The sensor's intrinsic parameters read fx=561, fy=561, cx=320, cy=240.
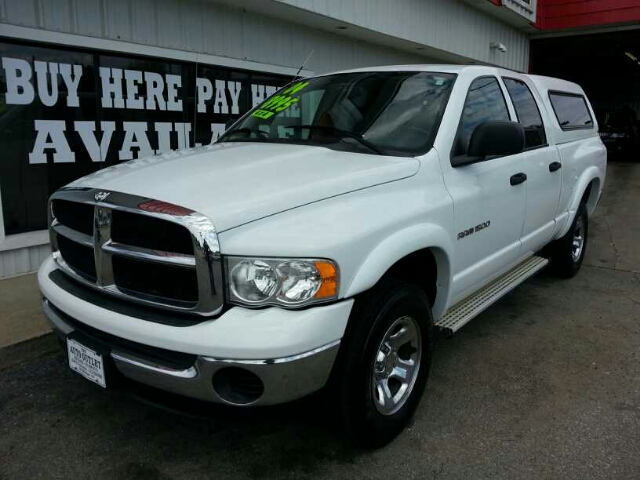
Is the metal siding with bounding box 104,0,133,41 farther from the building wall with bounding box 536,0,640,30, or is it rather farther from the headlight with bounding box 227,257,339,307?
the building wall with bounding box 536,0,640,30

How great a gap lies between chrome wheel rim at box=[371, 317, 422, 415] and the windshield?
3.18 feet

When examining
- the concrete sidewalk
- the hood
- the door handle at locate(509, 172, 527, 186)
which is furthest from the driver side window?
the concrete sidewalk

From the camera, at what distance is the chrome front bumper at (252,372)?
211 cm

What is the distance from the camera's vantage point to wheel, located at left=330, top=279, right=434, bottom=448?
2.41m

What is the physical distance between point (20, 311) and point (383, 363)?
3.18 m

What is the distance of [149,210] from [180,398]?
0.78 meters

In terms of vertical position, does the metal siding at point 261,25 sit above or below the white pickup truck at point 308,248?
above

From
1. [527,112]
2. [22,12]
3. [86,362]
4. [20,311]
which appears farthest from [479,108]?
[22,12]

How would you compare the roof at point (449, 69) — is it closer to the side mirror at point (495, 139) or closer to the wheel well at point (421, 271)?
the side mirror at point (495, 139)

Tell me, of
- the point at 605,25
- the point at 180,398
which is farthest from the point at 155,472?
the point at 605,25

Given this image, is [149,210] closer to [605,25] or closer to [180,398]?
[180,398]

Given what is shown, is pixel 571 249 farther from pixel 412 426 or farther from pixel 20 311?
pixel 20 311

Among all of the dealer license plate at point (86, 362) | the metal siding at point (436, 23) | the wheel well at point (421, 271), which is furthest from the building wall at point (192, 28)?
the wheel well at point (421, 271)

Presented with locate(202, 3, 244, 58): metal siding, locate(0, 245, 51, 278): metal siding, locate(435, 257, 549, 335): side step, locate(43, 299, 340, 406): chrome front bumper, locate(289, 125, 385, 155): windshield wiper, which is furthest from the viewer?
locate(202, 3, 244, 58): metal siding
